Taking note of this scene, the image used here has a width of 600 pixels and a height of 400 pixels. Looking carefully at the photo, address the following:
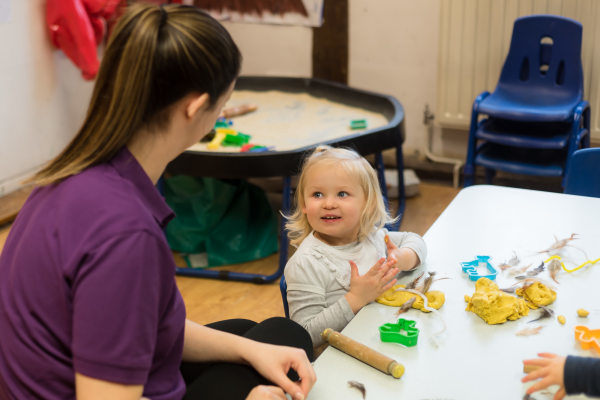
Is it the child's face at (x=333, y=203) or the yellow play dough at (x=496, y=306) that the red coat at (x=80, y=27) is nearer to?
the child's face at (x=333, y=203)

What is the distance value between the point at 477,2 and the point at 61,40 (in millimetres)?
2041

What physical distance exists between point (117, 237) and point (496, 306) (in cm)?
61

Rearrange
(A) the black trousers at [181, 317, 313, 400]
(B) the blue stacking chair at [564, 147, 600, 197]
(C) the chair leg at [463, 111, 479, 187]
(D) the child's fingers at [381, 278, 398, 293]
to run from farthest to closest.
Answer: (C) the chair leg at [463, 111, 479, 187], (B) the blue stacking chair at [564, 147, 600, 197], (D) the child's fingers at [381, 278, 398, 293], (A) the black trousers at [181, 317, 313, 400]

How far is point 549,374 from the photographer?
0.85m

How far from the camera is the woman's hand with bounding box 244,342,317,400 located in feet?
2.93

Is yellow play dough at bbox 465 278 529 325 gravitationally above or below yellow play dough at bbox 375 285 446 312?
above

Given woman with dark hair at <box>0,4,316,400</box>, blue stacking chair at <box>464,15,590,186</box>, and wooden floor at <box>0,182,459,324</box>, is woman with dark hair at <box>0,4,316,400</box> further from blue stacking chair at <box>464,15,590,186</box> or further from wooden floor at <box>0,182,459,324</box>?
blue stacking chair at <box>464,15,590,186</box>

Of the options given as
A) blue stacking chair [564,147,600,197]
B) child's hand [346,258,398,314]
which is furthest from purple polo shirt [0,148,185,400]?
blue stacking chair [564,147,600,197]

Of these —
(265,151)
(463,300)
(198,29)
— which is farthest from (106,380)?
(265,151)

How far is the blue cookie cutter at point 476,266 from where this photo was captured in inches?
46.4

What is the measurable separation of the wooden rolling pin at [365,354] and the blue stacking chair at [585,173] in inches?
41.0

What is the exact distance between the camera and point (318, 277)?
Answer: 1.35 m

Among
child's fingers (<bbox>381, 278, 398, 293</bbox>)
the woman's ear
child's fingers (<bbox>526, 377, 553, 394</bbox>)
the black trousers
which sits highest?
the woman's ear

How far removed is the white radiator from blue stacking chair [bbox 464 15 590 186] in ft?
0.47
